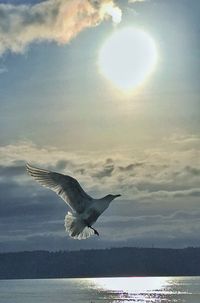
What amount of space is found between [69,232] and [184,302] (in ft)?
513

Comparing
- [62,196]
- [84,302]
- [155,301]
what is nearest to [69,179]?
[62,196]

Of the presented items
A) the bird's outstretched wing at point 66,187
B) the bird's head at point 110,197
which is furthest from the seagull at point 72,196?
the bird's head at point 110,197

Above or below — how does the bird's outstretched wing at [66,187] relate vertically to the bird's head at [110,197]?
above

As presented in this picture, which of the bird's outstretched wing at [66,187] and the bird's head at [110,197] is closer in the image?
the bird's head at [110,197]

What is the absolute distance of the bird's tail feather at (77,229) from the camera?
76.8 ft

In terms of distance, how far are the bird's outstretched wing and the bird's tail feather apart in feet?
1.04

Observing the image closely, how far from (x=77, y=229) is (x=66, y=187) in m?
1.37

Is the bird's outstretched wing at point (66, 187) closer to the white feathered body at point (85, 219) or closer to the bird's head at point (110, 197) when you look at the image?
the white feathered body at point (85, 219)

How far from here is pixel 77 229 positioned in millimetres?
23578

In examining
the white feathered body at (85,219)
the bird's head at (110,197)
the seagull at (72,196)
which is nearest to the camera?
the bird's head at (110,197)

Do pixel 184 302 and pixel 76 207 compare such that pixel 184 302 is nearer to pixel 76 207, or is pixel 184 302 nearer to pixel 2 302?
pixel 2 302

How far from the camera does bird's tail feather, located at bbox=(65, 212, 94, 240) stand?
23406 millimetres

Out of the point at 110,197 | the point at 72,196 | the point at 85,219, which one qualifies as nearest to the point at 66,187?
the point at 72,196

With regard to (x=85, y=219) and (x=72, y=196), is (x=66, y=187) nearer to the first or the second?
(x=72, y=196)
